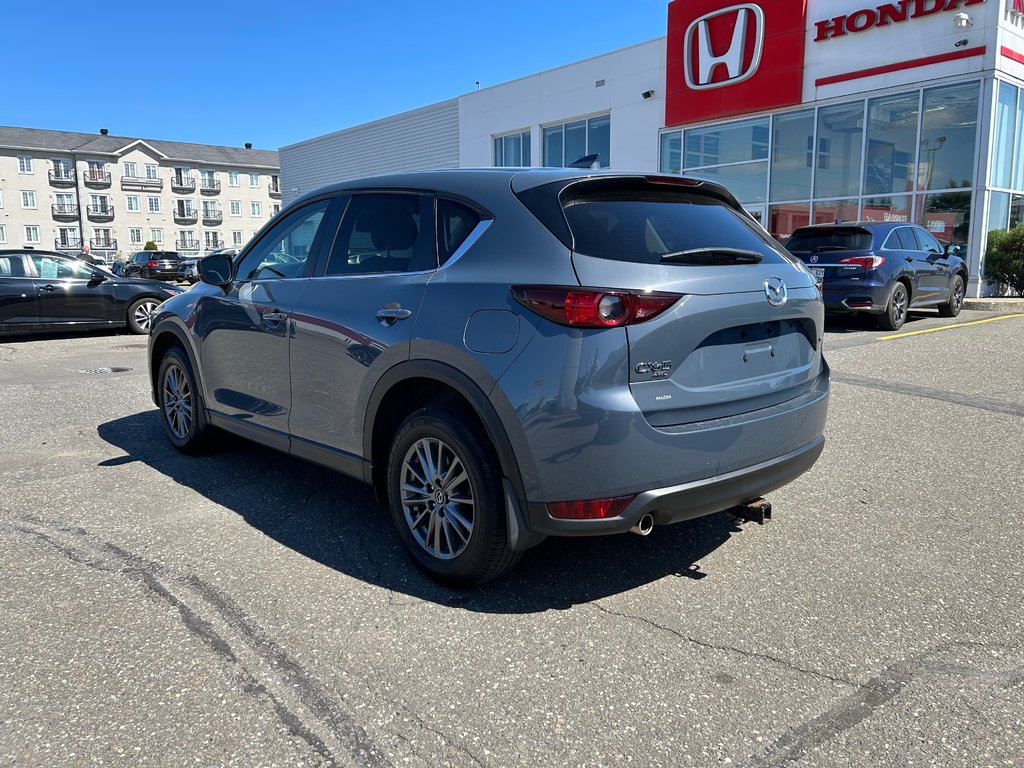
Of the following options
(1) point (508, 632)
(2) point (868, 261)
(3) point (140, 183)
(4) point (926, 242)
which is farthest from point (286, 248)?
(3) point (140, 183)

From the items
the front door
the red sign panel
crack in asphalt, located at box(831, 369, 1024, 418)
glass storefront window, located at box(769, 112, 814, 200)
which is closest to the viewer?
the front door

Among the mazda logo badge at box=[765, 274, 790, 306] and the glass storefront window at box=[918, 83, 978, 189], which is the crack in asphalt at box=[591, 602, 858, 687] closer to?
the mazda logo badge at box=[765, 274, 790, 306]

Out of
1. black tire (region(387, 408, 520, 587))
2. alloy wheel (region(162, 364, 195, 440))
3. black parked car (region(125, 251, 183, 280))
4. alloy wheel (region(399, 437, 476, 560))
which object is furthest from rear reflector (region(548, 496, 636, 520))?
black parked car (region(125, 251, 183, 280))

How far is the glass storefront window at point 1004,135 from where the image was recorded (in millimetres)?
16422

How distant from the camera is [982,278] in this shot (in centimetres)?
1688

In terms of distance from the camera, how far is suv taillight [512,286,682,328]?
281cm

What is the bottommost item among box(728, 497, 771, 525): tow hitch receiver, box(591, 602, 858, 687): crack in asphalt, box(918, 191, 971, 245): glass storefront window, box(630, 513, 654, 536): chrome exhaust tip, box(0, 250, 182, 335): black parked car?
box(591, 602, 858, 687): crack in asphalt

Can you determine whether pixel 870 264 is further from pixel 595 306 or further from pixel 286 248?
pixel 595 306

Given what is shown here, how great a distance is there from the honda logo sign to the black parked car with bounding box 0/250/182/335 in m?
14.8

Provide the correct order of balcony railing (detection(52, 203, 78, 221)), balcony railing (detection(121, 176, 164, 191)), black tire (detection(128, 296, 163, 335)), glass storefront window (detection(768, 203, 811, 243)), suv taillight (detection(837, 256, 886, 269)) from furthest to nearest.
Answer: balcony railing (detection(121, 176, 164, 191)) → balcony railing (detection(52, 203, 78, 221)) → glass storefront window (detection(768, 203, 811, 243)) → black tire (detection(128, 296, 163, 335)) → suv taillight (detection(837, 256, 886, 269))

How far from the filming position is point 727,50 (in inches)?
797

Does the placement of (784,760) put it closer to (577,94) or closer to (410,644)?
(410,644)

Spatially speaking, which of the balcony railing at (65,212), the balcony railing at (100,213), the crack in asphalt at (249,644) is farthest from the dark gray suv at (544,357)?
the balcony railing at (100,213)

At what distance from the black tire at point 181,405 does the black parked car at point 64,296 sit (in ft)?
25.7
